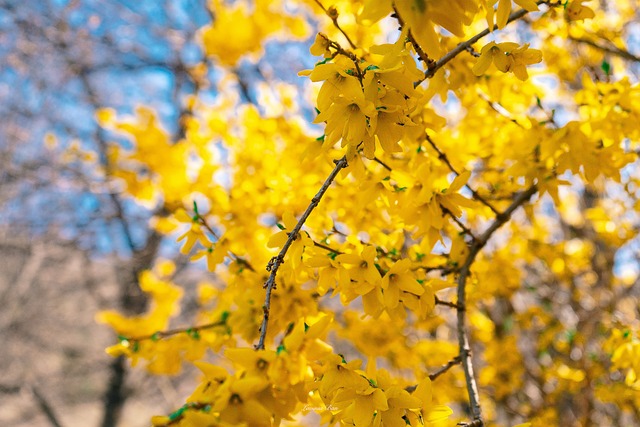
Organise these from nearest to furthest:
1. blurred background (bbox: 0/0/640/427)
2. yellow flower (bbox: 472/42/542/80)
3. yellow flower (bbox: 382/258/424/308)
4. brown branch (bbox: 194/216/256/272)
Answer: yellow flower (bbox: 472/42/542/80)
yellow flower (bbox: 382/258/424/308)
brown branch (bbox: 194/216/256/272)
blurred background (bbox: 0/0/640/427)

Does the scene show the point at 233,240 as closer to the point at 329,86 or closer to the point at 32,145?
the point at 329,86

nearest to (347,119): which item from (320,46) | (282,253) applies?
(320,46)

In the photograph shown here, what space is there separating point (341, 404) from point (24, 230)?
322 inches

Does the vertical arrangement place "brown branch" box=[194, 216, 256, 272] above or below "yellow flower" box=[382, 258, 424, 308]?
above

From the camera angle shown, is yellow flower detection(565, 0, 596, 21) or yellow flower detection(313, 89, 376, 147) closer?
yellow flower detection(313, 89, 376, 147)

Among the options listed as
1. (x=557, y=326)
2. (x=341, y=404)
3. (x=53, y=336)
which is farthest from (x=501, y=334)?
(x=53, y=336)

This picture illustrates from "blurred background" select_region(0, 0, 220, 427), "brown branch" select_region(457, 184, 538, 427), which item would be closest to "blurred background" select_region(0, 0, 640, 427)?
"blurred background" select_region(0, 0, 220, 427)

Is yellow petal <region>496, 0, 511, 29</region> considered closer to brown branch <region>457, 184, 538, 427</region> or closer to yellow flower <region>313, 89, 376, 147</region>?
yellow flower <region>313, 89, 376, 147</region>

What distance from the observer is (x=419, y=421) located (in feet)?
3.85

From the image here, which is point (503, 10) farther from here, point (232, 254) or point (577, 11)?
point (232, 254)

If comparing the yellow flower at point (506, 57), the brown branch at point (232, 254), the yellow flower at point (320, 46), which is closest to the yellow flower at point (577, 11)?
the yellow flower at point (506, 57)

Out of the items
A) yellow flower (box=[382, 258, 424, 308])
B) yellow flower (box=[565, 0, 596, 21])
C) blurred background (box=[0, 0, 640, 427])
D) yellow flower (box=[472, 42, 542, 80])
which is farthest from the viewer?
blurred background (box=[0, 0, 640, 427])

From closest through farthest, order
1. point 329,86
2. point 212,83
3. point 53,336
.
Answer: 1. point 329,86
2. point 212,83
3. point 53,336

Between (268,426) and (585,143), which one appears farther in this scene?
(585,143)
